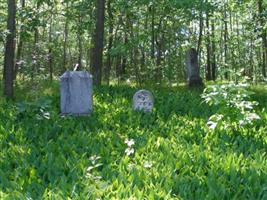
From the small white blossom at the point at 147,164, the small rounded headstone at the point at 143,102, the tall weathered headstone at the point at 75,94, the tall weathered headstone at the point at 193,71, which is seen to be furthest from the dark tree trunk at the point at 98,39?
the small white blossom at the point at 147,164

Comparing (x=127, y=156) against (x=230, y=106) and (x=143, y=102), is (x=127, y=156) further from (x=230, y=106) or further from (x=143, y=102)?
(x=143, y=102)

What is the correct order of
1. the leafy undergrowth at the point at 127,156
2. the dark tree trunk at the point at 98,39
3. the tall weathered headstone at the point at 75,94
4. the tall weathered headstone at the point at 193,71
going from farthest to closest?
1. the tall weathered headstone at the point at 193,71
2. the dark tree trunk at the point at 98,39
3. the tall weathered headstone at the point at 75,94
4. the leafy undergrowth at the point at 127,156

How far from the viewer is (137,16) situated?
2177 centimetres

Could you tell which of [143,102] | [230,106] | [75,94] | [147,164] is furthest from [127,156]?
[75,94]

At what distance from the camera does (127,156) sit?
6.09 m

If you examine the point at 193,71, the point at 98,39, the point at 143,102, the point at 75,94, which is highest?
the point at 98,39

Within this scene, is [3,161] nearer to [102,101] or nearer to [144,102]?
[144,102]

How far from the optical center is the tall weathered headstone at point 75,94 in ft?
31.3

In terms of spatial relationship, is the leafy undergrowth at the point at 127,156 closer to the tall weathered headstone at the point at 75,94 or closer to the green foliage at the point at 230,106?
the green foliage at the point at 230,106

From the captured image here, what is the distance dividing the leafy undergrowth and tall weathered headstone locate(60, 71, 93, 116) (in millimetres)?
320

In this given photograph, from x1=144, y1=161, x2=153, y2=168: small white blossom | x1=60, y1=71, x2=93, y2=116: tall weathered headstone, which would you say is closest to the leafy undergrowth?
x1=144, y1=161, x2=153, y2=168: small white blossom

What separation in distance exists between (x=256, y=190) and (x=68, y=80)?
18.1 ft

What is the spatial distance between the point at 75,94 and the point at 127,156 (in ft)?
12.4

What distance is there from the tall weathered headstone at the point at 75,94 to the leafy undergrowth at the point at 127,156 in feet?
1.05
